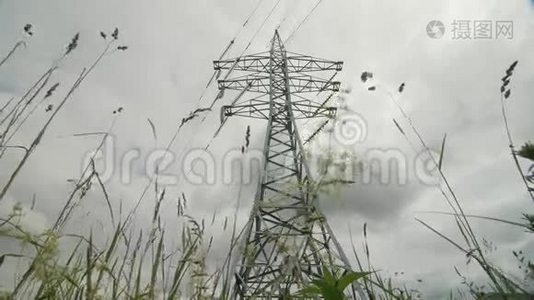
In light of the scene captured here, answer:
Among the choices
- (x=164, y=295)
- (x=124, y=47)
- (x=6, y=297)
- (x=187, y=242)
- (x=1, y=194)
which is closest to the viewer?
(x=6, y=297)

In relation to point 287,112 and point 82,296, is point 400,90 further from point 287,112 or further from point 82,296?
point 287,112

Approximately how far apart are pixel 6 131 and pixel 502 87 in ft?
7.79

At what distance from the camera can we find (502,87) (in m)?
1.91

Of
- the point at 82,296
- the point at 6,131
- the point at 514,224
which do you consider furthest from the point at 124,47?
the point at 514,224

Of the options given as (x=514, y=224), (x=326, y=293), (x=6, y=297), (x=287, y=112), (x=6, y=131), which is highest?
(x=287, y=112)

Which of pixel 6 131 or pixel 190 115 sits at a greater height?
pixel 190 115

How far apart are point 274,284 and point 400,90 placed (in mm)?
1194

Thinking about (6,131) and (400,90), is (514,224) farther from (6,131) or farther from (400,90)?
(6,131)

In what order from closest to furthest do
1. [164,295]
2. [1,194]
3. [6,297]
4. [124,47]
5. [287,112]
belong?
[6,297] → [1,194] → [164,295] → [124,47] → [287,112]

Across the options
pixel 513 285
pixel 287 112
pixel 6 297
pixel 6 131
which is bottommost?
pixel 6 297

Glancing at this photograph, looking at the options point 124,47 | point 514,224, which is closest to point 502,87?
point 514,224

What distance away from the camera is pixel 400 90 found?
2217 millimetres

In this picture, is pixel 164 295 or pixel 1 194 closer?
pixel 1 194

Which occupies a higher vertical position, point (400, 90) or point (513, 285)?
point (400, 90)
